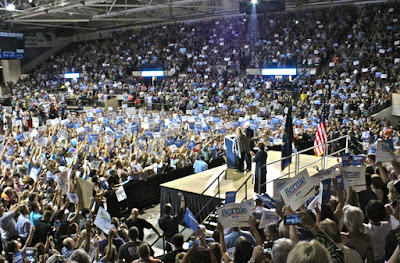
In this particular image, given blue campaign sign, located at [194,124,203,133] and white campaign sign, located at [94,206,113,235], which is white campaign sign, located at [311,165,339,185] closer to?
white campaign sign, located at [94,206,113,235]

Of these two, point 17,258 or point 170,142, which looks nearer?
point 17,258

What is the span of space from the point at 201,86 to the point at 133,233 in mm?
25549

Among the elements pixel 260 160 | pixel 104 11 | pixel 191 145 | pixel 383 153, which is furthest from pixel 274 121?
pixel 104 11

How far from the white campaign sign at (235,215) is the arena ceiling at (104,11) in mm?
22960

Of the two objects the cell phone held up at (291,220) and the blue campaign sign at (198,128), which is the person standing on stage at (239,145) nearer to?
the blue campaign sign at (198,128)

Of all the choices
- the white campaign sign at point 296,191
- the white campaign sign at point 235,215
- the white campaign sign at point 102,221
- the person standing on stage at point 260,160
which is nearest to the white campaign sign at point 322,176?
the white campaign sign at point 296,191

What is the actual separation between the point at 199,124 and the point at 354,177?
10629 mm

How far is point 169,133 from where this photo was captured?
1597 centimetres

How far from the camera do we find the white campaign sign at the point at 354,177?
20.3 ft

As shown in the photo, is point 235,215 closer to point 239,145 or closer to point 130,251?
point 130,251

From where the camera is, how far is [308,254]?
2.45 m

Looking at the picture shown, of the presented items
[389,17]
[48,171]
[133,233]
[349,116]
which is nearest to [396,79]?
[349,116]

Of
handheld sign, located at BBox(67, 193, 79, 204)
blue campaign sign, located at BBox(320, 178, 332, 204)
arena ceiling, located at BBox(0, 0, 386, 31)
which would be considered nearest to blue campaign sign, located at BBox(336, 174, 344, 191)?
blue campaign sign, located at BBox(320, 178, 332, 204)

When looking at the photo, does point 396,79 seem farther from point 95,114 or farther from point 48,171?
point 48,171
